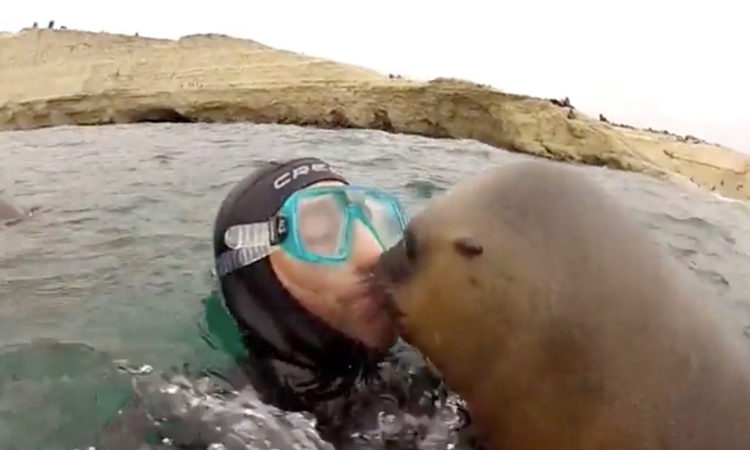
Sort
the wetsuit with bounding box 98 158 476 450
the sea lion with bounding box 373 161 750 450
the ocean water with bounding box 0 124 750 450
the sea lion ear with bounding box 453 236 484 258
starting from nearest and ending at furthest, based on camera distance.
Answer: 1. the sea lion with bounding box 373 161 750 450
2. the sea lion ear with bounding box 453 236 484 258
3. the wetsuit with bounding box 98 158 476 450
4. the ocean water with bounding box 0 124 750 450

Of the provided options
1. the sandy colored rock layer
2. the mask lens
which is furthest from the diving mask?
the sandy colored rock layer

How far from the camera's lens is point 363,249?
11.2 ft

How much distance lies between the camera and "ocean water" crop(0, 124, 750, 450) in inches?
145

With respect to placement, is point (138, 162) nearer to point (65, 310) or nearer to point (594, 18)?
point (65, 310)

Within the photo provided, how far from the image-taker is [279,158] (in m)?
5.94

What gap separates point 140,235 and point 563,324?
2262 mm

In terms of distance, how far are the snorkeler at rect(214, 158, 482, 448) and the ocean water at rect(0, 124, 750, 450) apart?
29 centimetres

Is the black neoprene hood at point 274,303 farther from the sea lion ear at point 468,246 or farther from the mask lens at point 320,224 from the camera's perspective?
the sea lion ear at point 468,246

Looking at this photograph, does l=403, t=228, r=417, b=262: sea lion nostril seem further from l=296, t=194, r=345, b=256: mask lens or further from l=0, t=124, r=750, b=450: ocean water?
l=0, t=124, r=750, b=450: ocean water

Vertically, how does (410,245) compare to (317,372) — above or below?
above

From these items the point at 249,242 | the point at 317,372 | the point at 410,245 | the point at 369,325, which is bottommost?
the point at 317,372

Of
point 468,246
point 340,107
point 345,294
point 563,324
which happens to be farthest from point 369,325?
point 340,107

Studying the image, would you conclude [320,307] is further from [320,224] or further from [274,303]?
[320,224]

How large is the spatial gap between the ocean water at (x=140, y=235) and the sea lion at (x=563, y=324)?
85 centimetres
